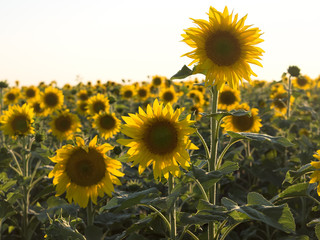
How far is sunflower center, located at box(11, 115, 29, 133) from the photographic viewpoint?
464cm

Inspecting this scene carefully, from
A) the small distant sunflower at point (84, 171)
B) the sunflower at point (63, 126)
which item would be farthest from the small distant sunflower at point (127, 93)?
the small distant sunflower at point (84, 171)

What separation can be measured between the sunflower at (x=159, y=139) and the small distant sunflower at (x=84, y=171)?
0.36 metres

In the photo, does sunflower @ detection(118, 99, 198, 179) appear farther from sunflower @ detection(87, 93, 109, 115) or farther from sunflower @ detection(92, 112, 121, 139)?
sunflower @ detection(87, 93, 109, 115)

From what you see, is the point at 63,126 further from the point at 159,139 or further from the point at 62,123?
the point at 159,139

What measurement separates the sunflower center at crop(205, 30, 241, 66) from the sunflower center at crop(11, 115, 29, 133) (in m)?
2.88

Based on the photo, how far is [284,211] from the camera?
2066 millimetres

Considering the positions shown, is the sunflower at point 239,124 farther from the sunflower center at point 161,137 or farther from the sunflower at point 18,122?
the sunflower at point 18,122

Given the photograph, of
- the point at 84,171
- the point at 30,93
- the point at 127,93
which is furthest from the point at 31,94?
the point at 84,171

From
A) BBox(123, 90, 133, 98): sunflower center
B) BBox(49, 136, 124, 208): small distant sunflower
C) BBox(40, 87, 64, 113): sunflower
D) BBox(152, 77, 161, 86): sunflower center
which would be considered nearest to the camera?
BBox(49, 136, 124, 208): small distant sunflower

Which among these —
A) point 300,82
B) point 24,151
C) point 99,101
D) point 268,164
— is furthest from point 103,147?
point 300,82

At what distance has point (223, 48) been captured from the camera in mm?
2678

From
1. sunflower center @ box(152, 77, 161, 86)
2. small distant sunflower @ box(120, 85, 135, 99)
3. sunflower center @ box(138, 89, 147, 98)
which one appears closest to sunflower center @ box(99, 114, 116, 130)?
small distant sunflower @ box(120, 85, 135, 99)

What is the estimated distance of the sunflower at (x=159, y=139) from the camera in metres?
2.46

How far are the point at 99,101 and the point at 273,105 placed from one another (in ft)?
11.3
